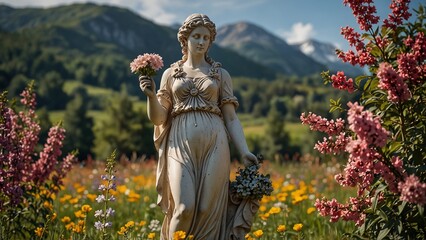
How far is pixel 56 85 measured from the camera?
78.7 m

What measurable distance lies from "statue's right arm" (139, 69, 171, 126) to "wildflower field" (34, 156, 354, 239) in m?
0.78

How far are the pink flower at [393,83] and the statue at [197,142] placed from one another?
166cm

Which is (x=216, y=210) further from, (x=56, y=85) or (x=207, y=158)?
(x=56, y=85)

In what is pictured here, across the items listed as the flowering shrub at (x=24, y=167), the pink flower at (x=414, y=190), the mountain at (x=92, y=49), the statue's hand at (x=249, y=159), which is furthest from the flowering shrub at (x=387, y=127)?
the mountain at (x=92, y=49)

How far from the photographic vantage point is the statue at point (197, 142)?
443 centimetres

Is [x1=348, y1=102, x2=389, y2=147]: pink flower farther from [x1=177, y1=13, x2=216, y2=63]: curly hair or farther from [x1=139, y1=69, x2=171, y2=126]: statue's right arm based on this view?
[x1=177, y1=13, x2=216, y2=63]: curly hair

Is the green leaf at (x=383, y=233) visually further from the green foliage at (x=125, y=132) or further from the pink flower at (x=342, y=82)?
the green foliage at (x=125, y=132)

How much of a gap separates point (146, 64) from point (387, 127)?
2.22 metres

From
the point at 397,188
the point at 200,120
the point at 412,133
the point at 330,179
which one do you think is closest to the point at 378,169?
the point at 397,188

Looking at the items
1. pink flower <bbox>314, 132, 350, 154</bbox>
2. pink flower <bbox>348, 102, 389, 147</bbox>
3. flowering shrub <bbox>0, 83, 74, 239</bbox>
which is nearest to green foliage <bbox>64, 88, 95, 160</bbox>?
flowering shrub <bbox>0, 83, 74, 239</bbox>

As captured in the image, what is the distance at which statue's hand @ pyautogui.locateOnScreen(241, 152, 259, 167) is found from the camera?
4.70 meters

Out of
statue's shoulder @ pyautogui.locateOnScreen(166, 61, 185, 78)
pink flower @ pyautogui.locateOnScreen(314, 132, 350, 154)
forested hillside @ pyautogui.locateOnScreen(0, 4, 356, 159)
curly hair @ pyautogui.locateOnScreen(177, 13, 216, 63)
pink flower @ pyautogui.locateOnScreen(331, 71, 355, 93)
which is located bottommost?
pink flower @ pyautogui.locateOnScreen(314, 132, 350, 154)

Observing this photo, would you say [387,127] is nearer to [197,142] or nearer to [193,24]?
[197,142]

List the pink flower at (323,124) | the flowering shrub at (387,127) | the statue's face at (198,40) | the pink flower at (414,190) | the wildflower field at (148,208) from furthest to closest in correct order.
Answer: the wildflower field at (148,208), the statue's face at (198,40), the pink flower at (323,124), the flowering shrub at (387,127), the pink flower at (414,190)
